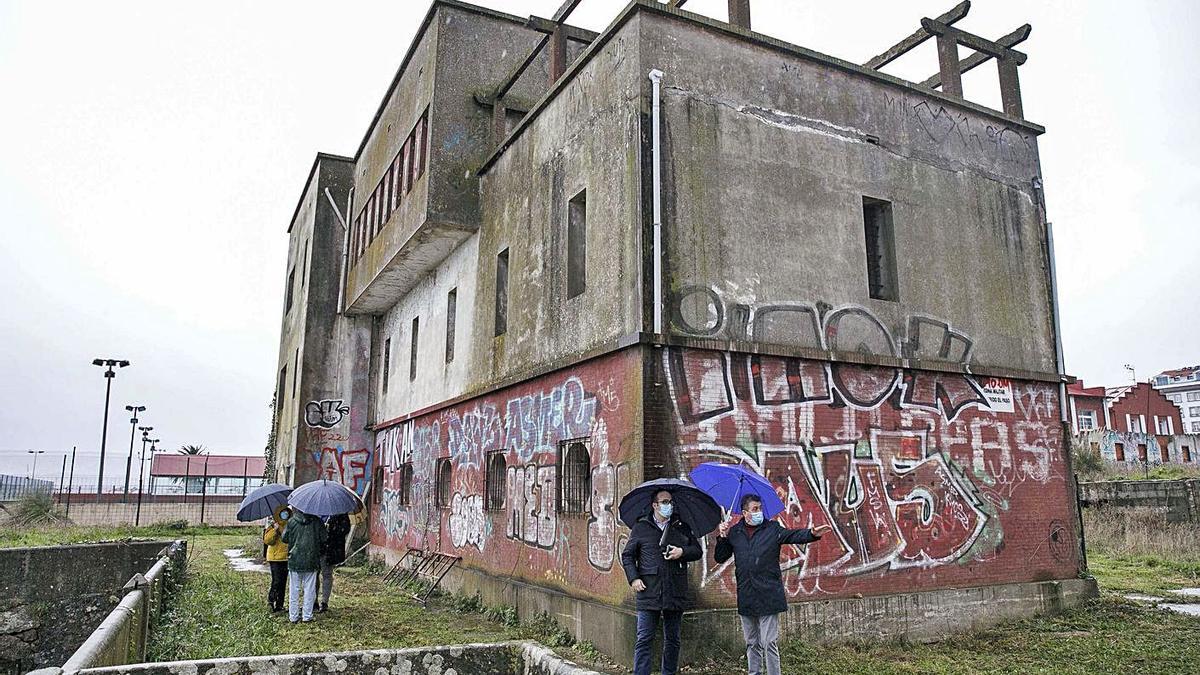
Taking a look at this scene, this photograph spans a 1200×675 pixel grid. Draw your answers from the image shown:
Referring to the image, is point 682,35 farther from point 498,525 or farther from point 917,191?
point 498,525

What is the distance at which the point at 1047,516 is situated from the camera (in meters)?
12.8

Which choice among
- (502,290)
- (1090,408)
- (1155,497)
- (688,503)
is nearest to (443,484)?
(502,290)

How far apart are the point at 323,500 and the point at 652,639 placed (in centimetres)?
648

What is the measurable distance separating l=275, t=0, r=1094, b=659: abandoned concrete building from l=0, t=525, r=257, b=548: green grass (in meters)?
12.3

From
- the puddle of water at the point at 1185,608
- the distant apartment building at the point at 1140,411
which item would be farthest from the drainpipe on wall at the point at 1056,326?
the distant apartment building at the point at 1140,411

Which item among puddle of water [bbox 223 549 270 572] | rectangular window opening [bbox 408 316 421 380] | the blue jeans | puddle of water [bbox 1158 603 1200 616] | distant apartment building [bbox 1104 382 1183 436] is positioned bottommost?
puddle of water [bbox 1158 603 1200 616]

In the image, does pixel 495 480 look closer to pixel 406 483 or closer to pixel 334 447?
pixel 406 483

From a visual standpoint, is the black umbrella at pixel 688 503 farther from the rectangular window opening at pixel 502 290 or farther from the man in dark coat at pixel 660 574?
the rectangular window opening at pixel 502 290

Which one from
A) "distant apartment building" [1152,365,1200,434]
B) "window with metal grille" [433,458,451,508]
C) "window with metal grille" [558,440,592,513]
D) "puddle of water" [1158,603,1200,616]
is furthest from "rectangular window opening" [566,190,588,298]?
"distant apartment building" [1152,365,1200,434]

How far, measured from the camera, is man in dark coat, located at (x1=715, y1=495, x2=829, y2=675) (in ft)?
25.1

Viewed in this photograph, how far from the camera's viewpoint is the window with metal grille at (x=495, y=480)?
14078mm

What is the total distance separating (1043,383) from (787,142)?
5753 millimetres

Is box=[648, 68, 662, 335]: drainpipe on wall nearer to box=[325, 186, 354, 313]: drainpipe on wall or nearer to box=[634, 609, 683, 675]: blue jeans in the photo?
box=[634, 609, 683, 675]: blue jeans

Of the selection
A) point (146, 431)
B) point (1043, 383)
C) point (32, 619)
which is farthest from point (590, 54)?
point (146, 431)
